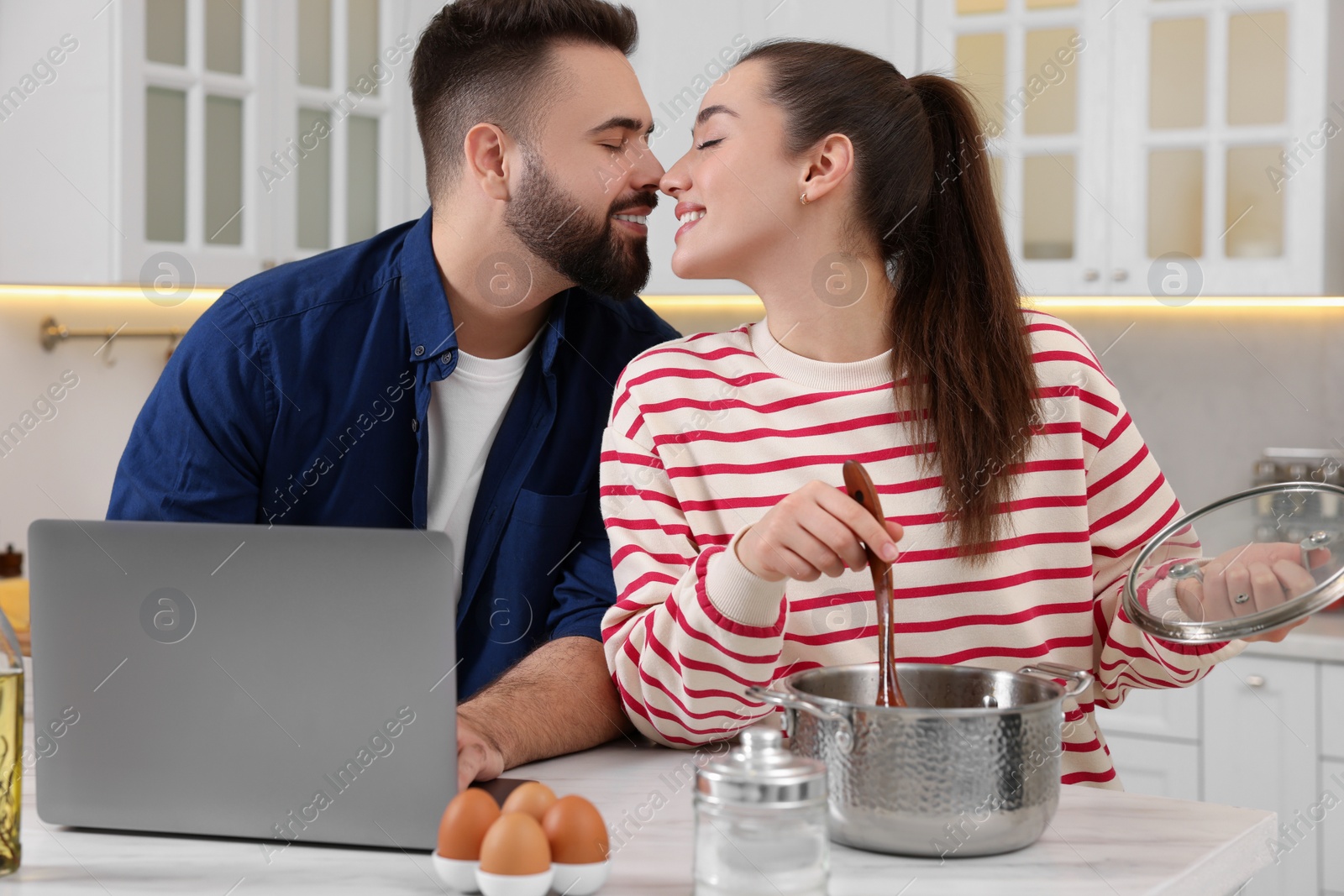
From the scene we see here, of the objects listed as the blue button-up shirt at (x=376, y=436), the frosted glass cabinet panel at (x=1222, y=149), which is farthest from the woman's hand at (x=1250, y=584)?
the frosted glass cabinet panel at (x=1222, y=149)

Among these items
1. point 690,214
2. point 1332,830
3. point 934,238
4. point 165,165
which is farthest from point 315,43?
point 1332,830

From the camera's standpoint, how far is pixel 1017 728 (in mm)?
790

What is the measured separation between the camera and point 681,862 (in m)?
0.82

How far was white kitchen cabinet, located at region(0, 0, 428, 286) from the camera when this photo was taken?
2.36m

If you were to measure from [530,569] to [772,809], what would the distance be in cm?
84

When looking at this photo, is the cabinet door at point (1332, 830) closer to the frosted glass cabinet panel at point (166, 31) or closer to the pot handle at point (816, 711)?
the pot handle at point (816, 711)

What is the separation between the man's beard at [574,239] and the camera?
1593 mm

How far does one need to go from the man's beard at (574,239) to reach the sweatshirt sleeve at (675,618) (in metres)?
0.34

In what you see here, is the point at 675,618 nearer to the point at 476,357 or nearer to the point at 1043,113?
the point at 476,357

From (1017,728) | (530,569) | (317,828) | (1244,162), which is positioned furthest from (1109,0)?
(317,828)

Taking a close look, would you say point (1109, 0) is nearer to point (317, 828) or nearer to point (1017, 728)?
point (1017, 728)

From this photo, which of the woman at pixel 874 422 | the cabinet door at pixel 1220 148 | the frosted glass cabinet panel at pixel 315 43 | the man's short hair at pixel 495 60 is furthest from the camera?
the frosted glass cabinet panel at pixel 315 43

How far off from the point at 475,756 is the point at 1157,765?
1835 mm

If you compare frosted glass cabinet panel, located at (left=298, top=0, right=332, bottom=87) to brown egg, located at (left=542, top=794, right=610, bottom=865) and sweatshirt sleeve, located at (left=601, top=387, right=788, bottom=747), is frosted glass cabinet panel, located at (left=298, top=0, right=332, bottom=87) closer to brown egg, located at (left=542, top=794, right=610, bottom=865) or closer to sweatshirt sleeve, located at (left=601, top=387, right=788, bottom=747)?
sweatshirt sleeve, located at (left=601, top=387, right=788, bottom=747)
